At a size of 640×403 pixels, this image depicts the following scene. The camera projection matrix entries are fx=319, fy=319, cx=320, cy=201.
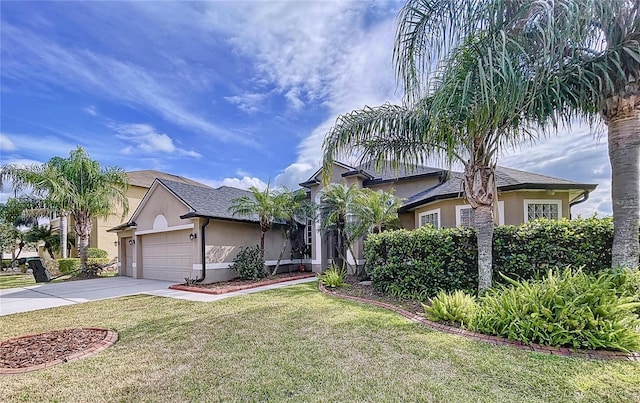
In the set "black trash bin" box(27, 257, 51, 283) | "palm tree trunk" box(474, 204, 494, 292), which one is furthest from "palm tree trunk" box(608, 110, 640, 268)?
"black trash bin" box(27, 257, 51, 283)

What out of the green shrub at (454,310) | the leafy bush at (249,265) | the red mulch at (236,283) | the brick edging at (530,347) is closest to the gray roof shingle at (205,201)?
the leafy bush at (249,265)

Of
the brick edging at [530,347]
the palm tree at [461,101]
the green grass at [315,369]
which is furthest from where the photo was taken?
the palm tree at [461,101]

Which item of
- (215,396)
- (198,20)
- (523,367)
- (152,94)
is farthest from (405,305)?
(152,94)

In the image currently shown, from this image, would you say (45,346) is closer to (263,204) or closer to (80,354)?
(80,354)

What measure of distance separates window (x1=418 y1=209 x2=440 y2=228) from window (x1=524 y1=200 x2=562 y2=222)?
10.7 ft

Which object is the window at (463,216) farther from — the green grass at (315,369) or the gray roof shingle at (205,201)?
the gray roof shingle at (205,201)

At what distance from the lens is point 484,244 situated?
26.1 feet

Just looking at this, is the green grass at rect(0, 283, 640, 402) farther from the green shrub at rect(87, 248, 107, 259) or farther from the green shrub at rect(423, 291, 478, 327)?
the green shrub at rect(87, 248, 107, 259)

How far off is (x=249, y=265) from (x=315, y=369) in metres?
10.5

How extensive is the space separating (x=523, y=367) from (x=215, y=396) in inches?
167

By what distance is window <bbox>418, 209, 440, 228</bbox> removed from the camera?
548 inches

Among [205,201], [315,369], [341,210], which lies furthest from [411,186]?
[315,369]

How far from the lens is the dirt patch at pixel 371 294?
8.34 m

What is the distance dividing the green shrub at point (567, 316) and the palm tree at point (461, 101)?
1898mm
